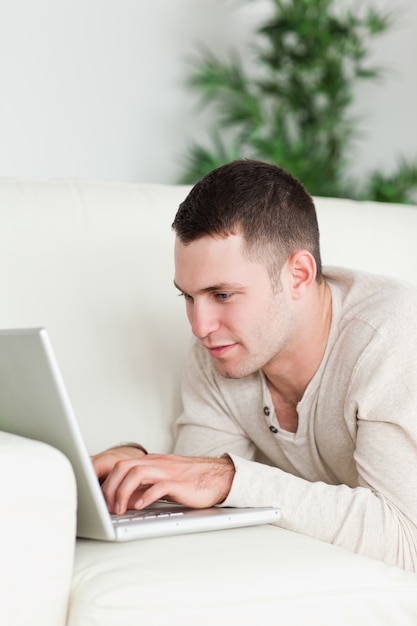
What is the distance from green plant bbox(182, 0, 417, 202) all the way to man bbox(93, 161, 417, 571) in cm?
192

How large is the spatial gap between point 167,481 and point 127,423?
21.2 inches

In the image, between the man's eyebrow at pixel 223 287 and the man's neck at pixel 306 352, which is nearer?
the man's eyebrow at pixel 223 287

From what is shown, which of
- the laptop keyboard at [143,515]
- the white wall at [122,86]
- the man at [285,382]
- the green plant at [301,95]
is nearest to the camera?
the laptop keyboard at [143,515]

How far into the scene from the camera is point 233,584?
1.14 meters

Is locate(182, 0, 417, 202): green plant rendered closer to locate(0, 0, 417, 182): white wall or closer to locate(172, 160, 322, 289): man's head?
locate(0, 0, 417, 182): white wall

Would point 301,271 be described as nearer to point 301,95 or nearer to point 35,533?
point 35,533

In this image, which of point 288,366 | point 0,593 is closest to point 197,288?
point 288,366

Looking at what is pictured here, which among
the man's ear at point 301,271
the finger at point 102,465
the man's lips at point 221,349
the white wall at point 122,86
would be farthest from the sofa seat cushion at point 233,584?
the white wall at point 122,86

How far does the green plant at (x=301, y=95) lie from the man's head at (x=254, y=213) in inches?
75.9

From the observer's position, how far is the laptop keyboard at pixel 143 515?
49.1 inches

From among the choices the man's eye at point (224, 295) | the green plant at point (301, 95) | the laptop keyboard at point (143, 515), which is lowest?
the laptop keyboard at point (143, 515)

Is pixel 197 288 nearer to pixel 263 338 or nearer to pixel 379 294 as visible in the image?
pixel 263 338

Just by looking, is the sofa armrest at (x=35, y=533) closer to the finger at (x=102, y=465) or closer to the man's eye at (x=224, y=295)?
the finger at (x=102, y=465)

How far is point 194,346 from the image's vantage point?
1.83 m
